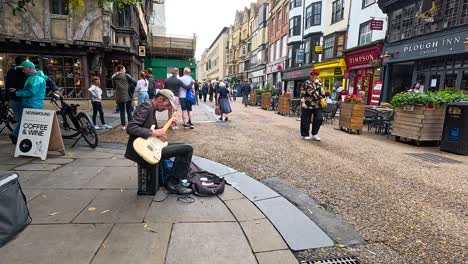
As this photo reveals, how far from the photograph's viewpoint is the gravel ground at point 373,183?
257cm

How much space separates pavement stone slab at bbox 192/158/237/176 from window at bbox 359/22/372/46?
17.0m

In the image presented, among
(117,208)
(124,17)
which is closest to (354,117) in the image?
(117,208)

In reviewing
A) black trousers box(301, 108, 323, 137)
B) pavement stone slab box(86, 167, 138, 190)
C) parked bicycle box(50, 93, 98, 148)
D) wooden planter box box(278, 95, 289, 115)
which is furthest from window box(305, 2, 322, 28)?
pavement stone slab box(86, 167, 138, 190)

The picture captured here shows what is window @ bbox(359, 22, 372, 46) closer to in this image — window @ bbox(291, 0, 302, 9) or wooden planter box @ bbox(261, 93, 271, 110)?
wooden planter box @ bbox(261, 93, 271, 110)

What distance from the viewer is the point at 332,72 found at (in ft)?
73.3

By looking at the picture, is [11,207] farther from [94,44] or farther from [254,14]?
[254,14]

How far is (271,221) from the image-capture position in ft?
9.46

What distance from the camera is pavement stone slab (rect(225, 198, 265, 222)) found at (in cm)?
296

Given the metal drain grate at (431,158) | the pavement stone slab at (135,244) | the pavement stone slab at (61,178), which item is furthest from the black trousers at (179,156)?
the metal drain grate at (431,158)

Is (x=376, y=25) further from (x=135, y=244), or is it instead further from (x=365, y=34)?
(x=135, y=244)

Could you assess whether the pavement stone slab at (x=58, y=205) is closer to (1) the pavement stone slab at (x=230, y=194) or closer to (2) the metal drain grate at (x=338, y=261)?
(1) the pavement stone slab at (x=230, y=194)

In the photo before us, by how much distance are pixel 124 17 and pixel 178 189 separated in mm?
15494

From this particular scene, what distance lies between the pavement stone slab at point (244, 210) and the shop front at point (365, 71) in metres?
13.9

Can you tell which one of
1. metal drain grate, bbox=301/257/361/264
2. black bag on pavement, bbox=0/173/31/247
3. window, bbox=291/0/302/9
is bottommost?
metal drain grate, bbox=301/257/361/264
